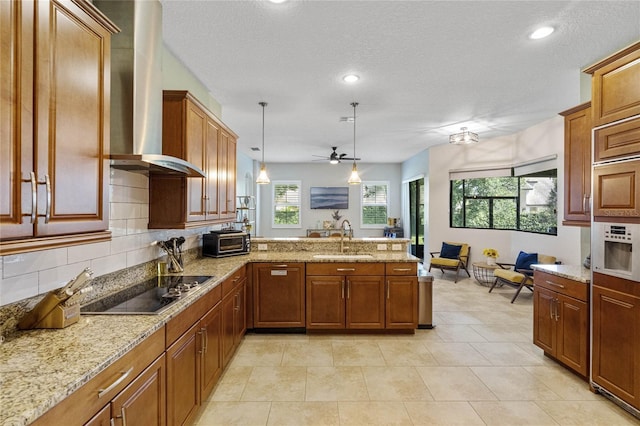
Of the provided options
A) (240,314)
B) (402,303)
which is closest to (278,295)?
(240,314)

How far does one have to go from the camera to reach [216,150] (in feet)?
10.6

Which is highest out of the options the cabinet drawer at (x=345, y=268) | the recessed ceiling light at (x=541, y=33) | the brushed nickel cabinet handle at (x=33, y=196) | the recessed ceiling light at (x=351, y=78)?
the recessed ceiling light at (x=541, y=33)

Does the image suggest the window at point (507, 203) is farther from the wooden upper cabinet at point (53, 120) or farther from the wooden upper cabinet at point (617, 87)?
the wooden upper cabinet at point (53, 120)

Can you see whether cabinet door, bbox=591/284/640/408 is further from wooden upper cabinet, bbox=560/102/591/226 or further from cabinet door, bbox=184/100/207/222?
cabinet door, bbox=184/100/207/222

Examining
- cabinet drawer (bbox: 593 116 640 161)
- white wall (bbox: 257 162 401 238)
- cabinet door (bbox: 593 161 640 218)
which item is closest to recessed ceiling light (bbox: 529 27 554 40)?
cabinet drawer (bbox: 593 116 640 161)

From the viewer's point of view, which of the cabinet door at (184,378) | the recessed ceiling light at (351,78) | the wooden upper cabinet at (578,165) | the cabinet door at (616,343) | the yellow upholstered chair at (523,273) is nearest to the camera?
the cabinet door at (184,378)

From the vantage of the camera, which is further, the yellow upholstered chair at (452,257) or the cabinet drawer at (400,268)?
the yellow upholstered chair at (452,257)

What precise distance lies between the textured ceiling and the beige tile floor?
2866mm

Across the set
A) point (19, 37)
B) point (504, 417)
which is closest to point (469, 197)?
point (504, 417)

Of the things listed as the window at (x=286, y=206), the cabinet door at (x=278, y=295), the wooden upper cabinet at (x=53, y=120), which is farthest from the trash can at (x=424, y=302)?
the window at (x=286, y=206)

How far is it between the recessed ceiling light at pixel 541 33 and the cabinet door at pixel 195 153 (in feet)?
9.46

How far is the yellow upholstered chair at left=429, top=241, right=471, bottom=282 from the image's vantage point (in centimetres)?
623

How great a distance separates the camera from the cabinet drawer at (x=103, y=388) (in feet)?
3.31

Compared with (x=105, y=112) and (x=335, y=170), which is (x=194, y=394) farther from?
(x=335, y=170)
